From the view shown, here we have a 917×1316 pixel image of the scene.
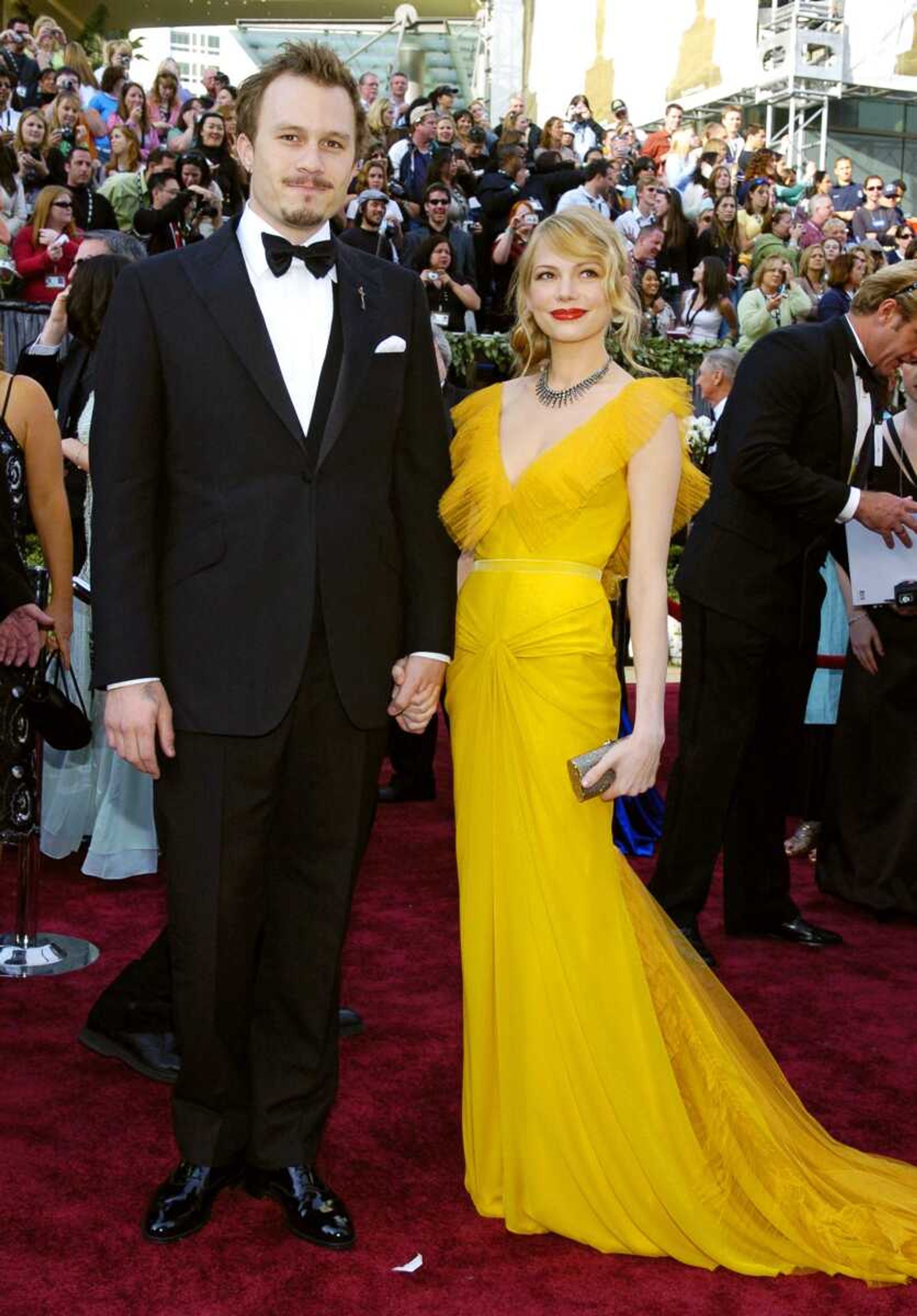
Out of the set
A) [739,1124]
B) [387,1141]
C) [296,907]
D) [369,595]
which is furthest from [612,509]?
[387,1141]

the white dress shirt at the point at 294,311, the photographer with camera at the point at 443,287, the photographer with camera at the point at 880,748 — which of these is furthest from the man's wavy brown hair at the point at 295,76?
the photographer with camera at the point at 443,287

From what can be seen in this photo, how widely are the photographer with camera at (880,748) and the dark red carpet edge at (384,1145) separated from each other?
184 mm

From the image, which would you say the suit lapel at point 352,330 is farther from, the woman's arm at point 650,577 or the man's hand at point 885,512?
the man's hand at point 885,512

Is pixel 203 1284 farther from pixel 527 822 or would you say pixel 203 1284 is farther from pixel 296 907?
pixel 527 822

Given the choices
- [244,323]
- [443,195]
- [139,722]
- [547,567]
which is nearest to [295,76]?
[244,323]

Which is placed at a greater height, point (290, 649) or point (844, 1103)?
point (290, 649)

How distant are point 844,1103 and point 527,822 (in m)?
1.19

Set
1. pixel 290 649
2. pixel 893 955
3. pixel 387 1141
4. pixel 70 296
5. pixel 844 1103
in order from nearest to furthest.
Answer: pixel 290 649 < pixel 387 1141 < pixel 844 1103 < pixel 70 296 < pixel 893 955

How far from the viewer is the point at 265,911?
2.72 meters

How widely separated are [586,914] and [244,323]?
3.90 feet

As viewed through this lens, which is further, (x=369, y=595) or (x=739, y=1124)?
(x=739, y=1124)

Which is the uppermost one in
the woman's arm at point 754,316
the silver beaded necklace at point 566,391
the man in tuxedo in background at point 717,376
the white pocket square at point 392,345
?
the woman's arm at point 754,316

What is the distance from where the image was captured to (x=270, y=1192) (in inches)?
110

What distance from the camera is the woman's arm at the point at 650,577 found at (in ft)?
8.91
